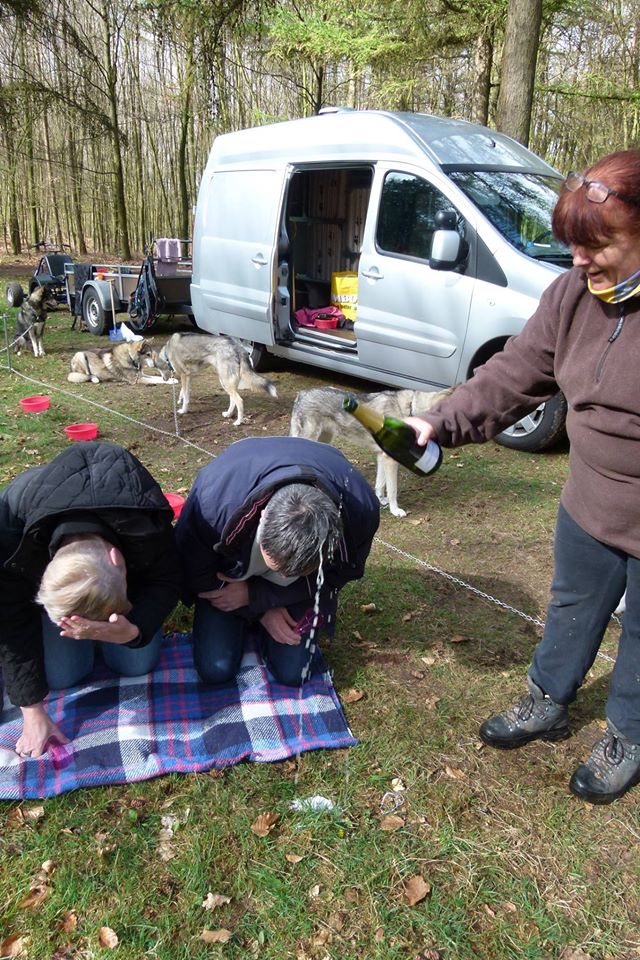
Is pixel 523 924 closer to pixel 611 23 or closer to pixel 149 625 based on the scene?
pixel 149 625

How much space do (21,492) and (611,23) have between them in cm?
1542

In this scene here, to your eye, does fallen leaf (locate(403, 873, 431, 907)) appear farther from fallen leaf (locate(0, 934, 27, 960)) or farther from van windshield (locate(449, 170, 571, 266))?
van windshield (locate(449, 170, 571, 266))

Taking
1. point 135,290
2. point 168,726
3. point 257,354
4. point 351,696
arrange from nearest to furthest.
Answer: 1. point 168,726
2. point 351,696
3. point 257,354
4. point 135,290

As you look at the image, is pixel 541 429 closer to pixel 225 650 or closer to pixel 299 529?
pixel 225 650

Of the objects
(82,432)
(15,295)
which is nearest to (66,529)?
(82,432)

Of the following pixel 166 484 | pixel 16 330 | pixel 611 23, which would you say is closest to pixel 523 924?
pixel 166 484

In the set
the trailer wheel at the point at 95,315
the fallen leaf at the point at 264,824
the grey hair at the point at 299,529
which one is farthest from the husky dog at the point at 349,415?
the trailer wheel at the point at 95,315

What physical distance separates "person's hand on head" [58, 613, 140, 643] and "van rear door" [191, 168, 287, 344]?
5965 millimetres

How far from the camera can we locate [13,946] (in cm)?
202

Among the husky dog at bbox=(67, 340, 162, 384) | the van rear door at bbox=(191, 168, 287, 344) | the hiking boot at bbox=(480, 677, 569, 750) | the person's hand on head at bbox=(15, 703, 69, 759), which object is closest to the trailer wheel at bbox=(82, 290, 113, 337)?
the husky dog at bbox=(67, 340, 162, 384)

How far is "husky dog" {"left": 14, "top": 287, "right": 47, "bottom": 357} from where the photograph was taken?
31.2 ft

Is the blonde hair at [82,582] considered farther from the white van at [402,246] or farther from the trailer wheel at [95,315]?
the trailer wheel at [95,315]

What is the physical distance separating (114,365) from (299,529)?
708cm

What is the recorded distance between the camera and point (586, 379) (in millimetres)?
2090
